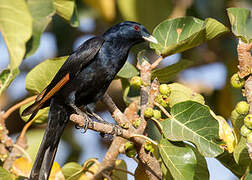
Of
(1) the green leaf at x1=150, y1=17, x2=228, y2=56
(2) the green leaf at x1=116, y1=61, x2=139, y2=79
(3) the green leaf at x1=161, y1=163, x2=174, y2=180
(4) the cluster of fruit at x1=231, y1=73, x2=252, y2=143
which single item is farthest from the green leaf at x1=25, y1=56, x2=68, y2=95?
(4) the cluster of fruit at x1=231, y1=73, x2=252, y2=143

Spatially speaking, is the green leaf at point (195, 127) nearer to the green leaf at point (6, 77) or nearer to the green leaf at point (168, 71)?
the green leaf at point (168, 71)

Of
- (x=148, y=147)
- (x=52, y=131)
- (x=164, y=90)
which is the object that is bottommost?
(x=52, y=131)

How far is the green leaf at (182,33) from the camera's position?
259cm

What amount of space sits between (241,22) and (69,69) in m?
1.28

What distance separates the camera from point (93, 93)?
3.31 metres

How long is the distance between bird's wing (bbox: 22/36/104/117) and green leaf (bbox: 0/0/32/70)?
53 cm

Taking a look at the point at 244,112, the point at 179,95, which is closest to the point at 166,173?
the point at 179,95

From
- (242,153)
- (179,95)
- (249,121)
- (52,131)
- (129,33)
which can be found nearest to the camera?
(249,121)

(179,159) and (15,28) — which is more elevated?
(15,28)

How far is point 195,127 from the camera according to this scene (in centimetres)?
237

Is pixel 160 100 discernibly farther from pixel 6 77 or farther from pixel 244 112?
pixel 6 77

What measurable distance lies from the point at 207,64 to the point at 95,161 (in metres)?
2.30

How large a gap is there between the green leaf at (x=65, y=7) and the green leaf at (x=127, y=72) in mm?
521

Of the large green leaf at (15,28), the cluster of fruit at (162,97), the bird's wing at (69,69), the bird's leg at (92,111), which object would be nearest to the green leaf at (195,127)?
the cluster of fruit at (162,97)
